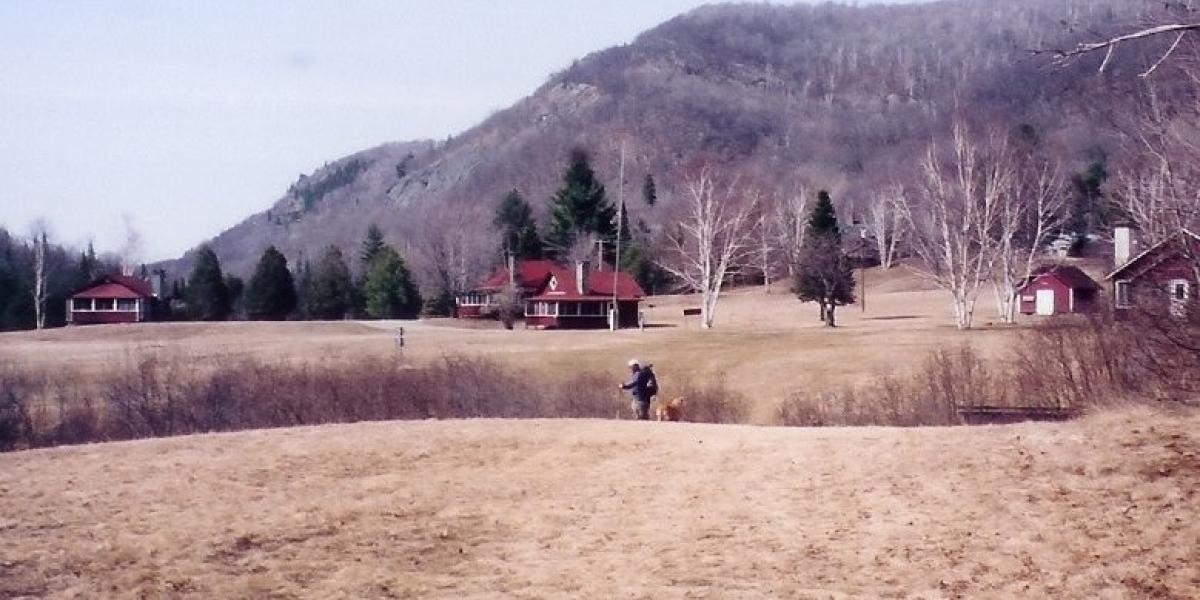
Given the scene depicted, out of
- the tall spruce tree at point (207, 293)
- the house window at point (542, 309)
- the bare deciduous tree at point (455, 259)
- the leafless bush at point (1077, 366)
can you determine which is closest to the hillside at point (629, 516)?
the leafless bush at point (1077, 366)

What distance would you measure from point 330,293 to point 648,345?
1875 inches

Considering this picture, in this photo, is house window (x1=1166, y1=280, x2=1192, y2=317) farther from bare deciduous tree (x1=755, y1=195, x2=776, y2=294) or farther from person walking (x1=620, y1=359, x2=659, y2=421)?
bare deciduous tree (x1=755, y1=195, x2=776, y2=294)

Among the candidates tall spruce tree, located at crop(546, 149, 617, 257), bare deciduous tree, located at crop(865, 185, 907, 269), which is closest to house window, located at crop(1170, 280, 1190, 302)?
bare deciduous tree, located at crop(865, 185, 907, 269)

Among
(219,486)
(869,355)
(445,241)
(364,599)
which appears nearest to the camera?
(364,599)

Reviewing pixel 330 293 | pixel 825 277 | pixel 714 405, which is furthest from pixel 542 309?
pixel 714 405

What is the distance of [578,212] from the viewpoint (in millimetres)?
110062

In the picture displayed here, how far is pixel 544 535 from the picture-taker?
54.1 ft

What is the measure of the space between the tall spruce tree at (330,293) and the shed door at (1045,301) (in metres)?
53.5

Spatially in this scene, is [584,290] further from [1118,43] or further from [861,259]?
[1118,43]

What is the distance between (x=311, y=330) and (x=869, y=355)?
3963 centimetres

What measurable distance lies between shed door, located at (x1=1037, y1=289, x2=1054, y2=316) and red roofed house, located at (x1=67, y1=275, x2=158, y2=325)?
6580 centimetres

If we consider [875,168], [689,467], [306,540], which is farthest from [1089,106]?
[875,168]

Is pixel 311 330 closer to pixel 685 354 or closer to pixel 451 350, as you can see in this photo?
pixel 451 350

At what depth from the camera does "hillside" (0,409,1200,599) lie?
13.7 m
